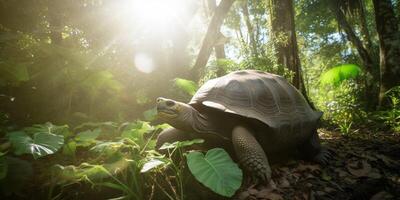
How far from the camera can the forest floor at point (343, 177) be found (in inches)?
107

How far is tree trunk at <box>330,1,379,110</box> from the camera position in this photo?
7.62 meters

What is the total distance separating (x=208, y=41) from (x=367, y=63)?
659cm

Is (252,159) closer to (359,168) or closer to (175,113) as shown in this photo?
(175,113)

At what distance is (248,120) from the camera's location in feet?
10.2

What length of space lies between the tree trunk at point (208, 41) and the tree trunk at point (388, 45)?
148 inches

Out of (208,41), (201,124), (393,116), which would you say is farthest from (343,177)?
(208,41)

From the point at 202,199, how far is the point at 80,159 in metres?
1.93

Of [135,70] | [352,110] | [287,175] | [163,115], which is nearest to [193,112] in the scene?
[163,115]

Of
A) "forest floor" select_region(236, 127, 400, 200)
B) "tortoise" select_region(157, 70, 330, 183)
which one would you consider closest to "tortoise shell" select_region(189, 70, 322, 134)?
"tortoise" select_region(157, 70, 330, 183)

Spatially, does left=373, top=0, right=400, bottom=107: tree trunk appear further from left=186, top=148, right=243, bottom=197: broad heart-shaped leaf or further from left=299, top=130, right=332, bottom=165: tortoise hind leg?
left=186, top=148, right=243, bottom=197: broad heart-shaped leaf

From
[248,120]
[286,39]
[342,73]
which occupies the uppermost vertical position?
[286,39]

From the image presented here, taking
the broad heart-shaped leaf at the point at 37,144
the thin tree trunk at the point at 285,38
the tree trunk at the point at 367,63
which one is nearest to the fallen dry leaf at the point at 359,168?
the thin tree trunk at the point at 285,38

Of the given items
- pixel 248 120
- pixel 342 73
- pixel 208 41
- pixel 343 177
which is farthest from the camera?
pixel 342 73

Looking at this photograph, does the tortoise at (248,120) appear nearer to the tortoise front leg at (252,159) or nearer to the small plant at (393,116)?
the tortoise front leg at (252,159)
